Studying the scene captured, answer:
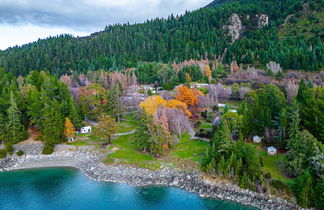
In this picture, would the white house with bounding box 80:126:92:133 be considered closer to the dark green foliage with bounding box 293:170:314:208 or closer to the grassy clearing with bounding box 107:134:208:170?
the grassy clearing with bounding box 107:134:208:170

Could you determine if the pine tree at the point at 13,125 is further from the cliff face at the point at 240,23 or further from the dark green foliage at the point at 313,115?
the cliff face at the point at 240,23

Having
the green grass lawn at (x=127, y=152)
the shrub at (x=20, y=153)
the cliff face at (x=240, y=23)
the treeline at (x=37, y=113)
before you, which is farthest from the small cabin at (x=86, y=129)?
the cliff face at (x=240, y=23)

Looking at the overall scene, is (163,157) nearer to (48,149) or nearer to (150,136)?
(150,136)

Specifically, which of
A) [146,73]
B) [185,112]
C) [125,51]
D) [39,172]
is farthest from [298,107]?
[125,51]

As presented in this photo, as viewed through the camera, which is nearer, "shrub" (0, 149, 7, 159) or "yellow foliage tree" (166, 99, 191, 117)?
"shrub" (0, 149, 7, 159)

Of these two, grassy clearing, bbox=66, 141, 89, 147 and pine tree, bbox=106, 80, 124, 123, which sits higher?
pine tree, bbox=106, 80, 124, 123

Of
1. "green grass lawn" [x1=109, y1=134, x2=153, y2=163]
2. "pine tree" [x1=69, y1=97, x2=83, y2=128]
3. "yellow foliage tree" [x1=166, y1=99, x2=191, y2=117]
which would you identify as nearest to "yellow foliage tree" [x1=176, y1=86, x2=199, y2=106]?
"yellow foliage tree" [x1=166, y1=99, x2=191, y2=117]
